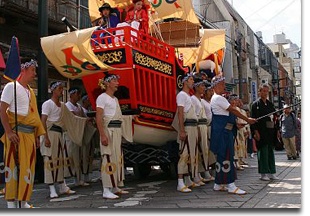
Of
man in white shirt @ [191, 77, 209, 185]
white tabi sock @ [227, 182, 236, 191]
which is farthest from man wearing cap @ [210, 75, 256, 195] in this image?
man in white shirt @ [191, 77, 209, 185]

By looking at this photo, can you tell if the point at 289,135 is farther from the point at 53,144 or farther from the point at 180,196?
the point at 53,144

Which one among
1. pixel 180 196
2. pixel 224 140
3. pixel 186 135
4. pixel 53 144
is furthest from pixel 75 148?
pixel 224 140

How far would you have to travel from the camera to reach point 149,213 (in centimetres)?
347

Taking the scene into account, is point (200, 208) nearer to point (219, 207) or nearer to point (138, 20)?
point (219, 207)

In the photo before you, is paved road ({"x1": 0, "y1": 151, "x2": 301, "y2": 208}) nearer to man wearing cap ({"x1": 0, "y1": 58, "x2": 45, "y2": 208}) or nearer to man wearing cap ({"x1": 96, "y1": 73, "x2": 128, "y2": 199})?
man wearing cap ({"x1": 96, "y1": 73, "x2": 128, "y2": 199})

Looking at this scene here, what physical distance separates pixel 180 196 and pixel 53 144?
1.58 metres

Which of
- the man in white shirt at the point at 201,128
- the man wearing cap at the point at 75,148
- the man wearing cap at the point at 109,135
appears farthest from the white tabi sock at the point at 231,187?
the man wearing cap at the point at 75,148

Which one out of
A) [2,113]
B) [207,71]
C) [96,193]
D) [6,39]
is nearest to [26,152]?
[2,113]

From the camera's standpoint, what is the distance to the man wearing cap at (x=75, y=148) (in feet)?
17.1

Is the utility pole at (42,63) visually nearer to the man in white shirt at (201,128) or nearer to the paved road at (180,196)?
the paved road at (180,196)

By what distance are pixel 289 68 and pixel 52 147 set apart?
9.18 ft

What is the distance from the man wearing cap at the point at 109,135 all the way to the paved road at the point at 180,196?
215 mm

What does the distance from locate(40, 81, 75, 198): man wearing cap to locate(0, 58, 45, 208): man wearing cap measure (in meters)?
1.00

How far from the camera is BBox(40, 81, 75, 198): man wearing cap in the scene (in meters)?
4.67
